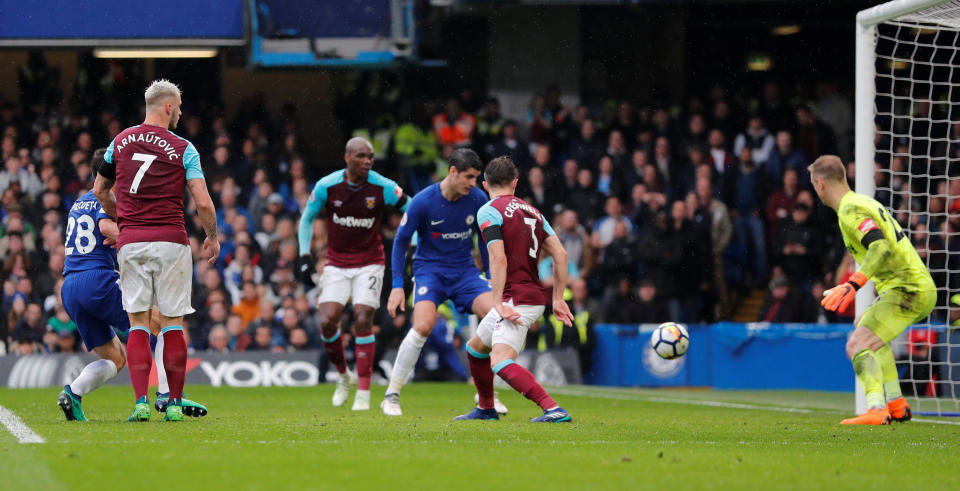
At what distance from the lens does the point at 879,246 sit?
30.4ft

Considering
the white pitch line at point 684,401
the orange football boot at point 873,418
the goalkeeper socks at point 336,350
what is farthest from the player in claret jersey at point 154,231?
the white pitch line at point 684,401

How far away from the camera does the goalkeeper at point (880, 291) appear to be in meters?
9.53

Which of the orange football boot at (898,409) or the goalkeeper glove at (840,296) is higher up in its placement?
the goalkeeper glove at (840,296)

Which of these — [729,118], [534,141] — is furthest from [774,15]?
[534,141]

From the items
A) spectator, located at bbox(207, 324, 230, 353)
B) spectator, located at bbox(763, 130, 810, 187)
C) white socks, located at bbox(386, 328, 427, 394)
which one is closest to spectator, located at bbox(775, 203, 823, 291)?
spectator, located at bbox(763, 130, 810, 187)

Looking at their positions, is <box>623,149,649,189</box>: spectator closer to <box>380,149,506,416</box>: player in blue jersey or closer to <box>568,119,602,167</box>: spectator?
<box>568,119,602,167</box>: spectator

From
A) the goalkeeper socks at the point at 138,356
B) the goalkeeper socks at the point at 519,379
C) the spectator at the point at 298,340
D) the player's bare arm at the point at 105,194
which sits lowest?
the spectator at the point at 298,340

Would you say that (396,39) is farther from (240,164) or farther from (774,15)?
(774,15)

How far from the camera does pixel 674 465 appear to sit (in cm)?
640

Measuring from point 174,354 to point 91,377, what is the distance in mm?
770

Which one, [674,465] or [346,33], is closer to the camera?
[674,465]

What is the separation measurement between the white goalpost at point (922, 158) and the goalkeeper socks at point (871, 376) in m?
0.87

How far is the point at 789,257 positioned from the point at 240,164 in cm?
861

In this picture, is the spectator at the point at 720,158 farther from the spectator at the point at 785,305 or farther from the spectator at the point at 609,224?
the spectator at the point at 785,305
